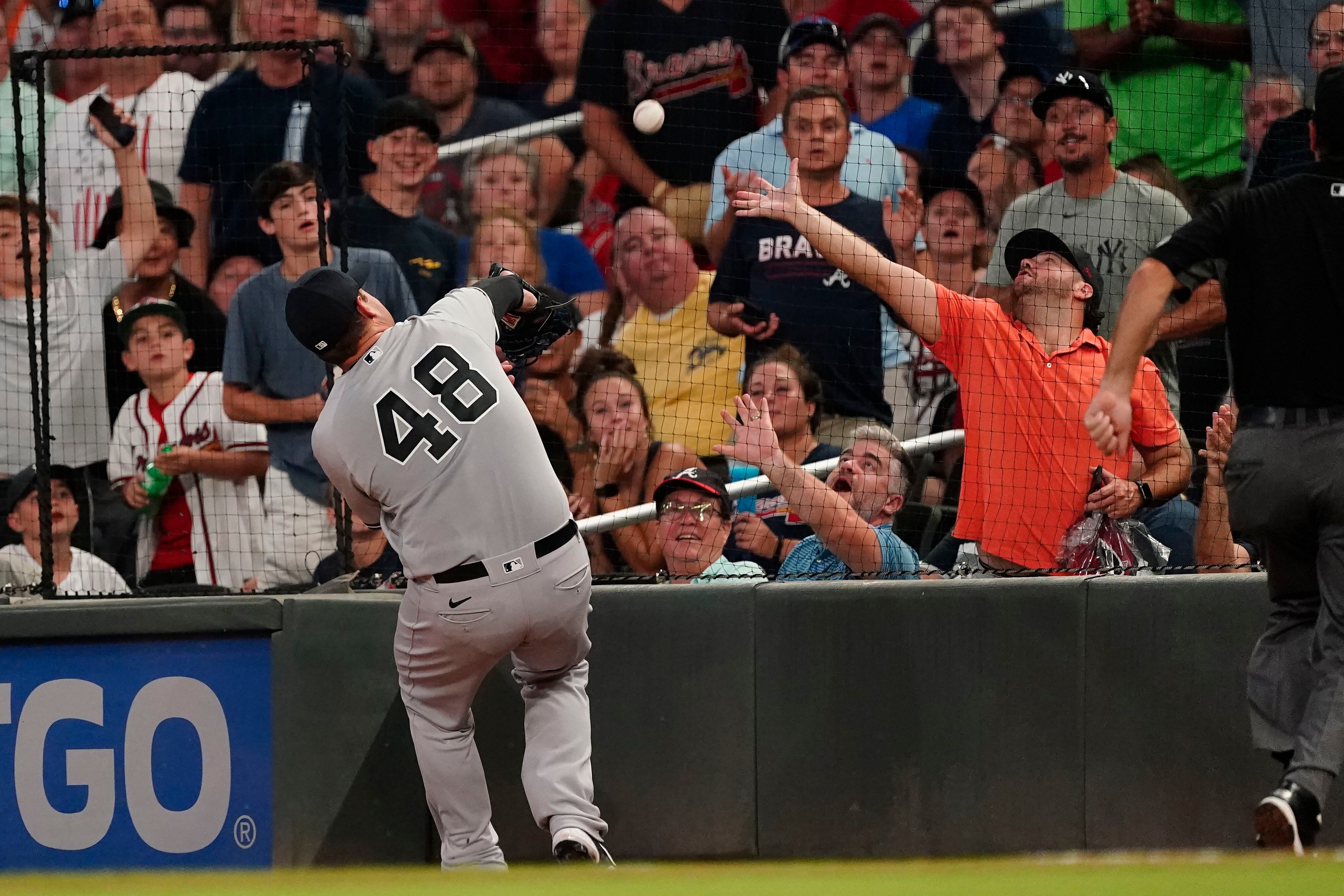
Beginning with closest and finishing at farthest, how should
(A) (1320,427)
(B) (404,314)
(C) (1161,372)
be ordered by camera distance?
(A) (1320,427), (C) (1161,372), (B) (404,314)

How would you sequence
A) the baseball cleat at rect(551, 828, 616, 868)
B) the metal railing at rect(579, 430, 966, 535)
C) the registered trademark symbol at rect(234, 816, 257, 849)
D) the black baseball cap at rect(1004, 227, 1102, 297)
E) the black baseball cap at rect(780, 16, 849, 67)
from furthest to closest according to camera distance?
the black baseball cap at rect(780, 16, 849, 67), the metal railing at rect(579, 430, 966, 535), the black baseball cap at rect(1004, 227, 1102, 297), the registered trademark symbol at rect(234, 816, 257, 849), the baseball cleat at rect(551, 828, 616, 868)

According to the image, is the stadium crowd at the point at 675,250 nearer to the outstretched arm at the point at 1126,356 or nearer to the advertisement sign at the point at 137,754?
the advertisement sign at the point at 137,754

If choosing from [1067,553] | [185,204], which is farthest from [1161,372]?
[185,204]

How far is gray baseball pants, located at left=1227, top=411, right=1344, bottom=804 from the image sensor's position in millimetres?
3729

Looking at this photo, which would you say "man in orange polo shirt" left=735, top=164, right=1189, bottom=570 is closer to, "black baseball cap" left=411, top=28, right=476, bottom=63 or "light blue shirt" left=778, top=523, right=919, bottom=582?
"light blue shirt" left=778, top=523, right=919, bottom=582

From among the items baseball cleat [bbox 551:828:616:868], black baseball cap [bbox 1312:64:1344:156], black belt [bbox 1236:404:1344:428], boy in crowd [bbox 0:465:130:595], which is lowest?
baseball cleat [bbox 551:828:616:868]

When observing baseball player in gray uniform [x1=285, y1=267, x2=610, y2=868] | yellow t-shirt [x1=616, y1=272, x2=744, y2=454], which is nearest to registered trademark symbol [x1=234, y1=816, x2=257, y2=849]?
baseball player in gray uniform [x1=285, y1=267, x2=610, y2=868]

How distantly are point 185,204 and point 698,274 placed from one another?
8.09ft

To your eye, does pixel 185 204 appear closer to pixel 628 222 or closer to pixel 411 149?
pixel 411 149

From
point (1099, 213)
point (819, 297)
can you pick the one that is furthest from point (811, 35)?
point (1099, 213)

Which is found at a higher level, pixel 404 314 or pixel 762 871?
pixel 404 314

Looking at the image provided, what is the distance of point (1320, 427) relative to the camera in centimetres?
383

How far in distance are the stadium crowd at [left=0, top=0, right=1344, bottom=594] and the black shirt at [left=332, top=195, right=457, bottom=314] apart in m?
0.02

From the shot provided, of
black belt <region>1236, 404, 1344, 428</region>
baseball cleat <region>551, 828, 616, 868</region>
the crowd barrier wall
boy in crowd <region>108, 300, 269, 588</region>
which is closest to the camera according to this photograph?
black belt <region>1236, 404, 1344, 428</region>
